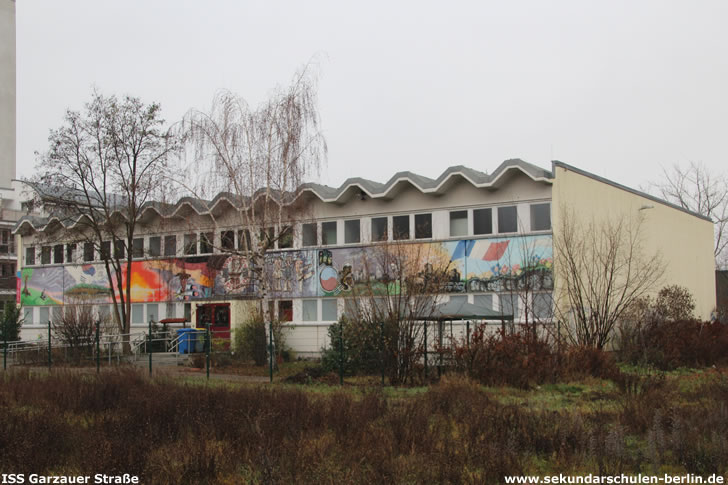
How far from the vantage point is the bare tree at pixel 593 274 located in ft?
75.2

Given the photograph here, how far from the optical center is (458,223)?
3019 centimetres

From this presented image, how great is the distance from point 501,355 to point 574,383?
1.79 metres

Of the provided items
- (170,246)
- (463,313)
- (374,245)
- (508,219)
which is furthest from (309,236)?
(463,313)

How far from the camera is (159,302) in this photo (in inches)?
1496

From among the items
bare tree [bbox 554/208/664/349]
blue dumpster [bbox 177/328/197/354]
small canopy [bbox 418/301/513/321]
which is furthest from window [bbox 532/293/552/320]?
blue dumpster [bbox 177/328/197/354]

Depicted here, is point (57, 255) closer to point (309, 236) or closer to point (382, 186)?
point (309, 236)

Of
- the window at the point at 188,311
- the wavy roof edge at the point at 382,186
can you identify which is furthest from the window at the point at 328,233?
the window at the point at 188,311

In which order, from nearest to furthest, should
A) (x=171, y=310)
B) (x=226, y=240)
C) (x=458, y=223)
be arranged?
(x=458, y=223) < (x=226, y=240) < (x=171, y=310)

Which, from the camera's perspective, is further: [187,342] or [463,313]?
[187,342]

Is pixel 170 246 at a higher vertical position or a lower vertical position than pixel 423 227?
lower

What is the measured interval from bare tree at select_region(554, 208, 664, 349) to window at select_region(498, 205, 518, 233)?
5.66ft

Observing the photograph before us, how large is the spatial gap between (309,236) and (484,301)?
8503 mm

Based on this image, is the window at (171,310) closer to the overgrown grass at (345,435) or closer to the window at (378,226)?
the window at (378,226)

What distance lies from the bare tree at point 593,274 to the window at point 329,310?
30.9 ft
